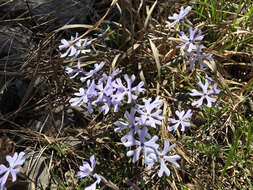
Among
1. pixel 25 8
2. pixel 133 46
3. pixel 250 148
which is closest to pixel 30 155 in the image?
pixel 133 46

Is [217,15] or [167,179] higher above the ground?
[217,15]

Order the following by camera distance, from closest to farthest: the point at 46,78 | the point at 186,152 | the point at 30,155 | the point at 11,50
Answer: the point at 186,152 → the point at 30,155 → the point at 46,78 → the point at 11,50

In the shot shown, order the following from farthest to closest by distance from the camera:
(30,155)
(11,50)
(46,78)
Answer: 1. (11,50)
2. (46,78)
3. (30,155)

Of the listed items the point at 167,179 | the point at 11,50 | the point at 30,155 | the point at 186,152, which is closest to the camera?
the point at 167,179

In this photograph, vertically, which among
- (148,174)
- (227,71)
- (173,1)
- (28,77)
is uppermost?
(173,1)

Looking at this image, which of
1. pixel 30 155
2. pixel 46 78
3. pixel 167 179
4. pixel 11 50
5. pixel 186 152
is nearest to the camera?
pixel 167 179

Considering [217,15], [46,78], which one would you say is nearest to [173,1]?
[217,15]

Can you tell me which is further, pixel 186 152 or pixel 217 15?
pixel 217 15

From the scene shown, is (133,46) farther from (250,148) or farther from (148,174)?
(250,148)

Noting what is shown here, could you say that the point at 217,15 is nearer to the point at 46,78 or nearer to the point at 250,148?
the point at 250,148
